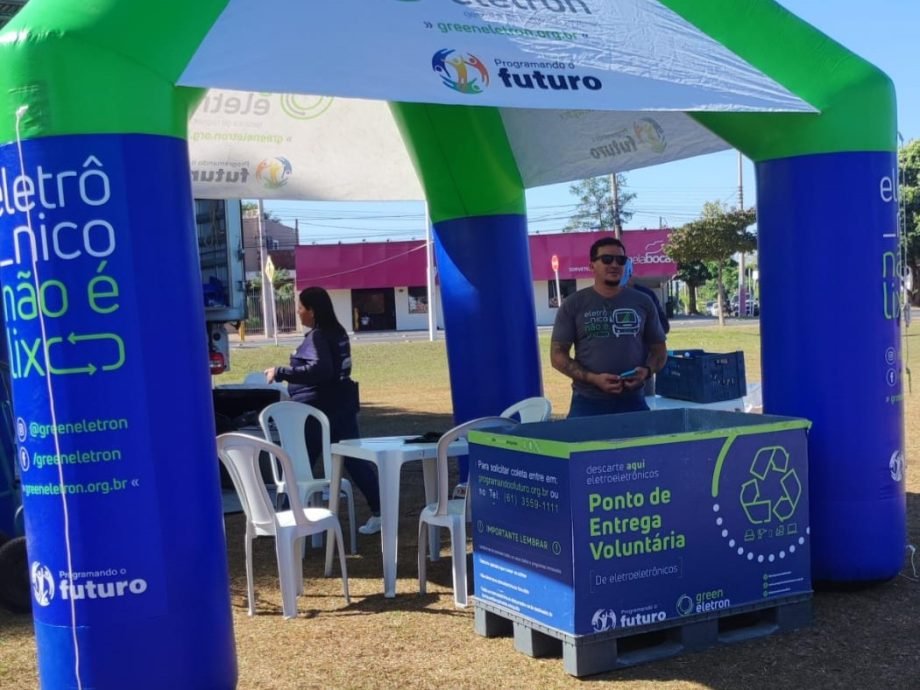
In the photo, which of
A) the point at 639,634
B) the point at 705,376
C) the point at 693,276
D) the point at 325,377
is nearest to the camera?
the point at 639,634

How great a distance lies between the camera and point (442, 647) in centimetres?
511

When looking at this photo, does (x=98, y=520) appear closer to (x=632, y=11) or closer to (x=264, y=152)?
(x=632, y=11)

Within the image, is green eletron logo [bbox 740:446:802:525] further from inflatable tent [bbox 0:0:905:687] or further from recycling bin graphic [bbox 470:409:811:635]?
inflatable tent [bbox 0:0:905:687]

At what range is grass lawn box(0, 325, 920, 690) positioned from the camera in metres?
4.60

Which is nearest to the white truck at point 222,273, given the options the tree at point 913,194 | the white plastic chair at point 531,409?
the white plastic chair at point 531,409

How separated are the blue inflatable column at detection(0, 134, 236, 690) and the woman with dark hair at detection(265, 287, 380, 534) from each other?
3.12 meters

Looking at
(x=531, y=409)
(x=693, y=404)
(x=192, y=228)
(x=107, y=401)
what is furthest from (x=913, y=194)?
(x=107, y=401)

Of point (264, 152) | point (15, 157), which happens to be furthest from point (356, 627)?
point (264, 152)

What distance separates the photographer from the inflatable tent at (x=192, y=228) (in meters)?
3.82

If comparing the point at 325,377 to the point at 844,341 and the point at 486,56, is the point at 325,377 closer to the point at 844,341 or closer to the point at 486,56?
the point at 486,56

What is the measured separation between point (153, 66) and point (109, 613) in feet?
6.46

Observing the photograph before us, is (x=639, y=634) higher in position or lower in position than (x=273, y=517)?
lower

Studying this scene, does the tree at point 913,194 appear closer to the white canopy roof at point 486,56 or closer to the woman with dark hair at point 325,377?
the woman with dark hair at point 325,377

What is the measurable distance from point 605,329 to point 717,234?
30422 millimetres
